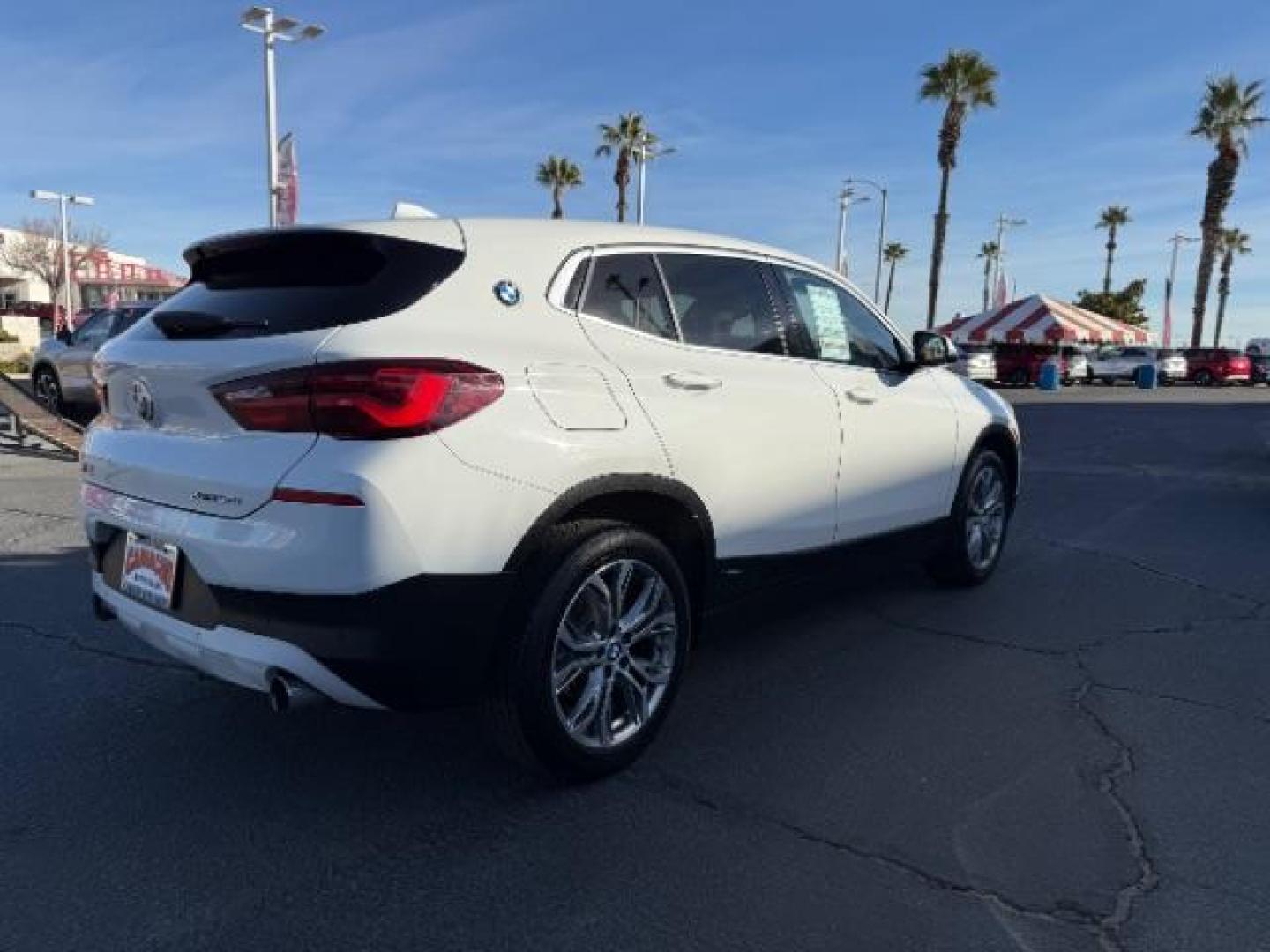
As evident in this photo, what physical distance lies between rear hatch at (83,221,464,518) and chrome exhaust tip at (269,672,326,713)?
1.50 ft

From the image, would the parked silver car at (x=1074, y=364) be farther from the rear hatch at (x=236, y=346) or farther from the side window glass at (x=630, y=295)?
the rear hatch at (x=236, y=346)

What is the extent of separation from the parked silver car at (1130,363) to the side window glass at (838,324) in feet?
126

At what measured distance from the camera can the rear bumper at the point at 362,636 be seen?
8.38 feet

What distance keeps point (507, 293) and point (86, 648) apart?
8.99 feet

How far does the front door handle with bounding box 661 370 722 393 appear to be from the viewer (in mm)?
3273

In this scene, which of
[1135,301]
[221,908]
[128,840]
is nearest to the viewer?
[221,908]

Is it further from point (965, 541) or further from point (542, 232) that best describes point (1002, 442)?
point (542, 232)

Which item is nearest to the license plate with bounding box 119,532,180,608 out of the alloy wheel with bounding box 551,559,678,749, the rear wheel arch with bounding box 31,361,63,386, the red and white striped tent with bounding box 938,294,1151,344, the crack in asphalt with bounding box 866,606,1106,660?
the alloy wheel with bounding box 551,559,678,749

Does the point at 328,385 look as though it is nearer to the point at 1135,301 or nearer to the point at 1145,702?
the point at 1145,702

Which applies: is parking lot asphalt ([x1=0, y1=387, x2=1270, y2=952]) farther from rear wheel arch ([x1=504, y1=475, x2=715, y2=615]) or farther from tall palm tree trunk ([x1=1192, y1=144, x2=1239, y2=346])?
tall palm tree trunk ([x1=1192, y1=144, x2=1239, y2=346])

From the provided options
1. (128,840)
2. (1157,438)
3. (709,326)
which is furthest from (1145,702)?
(1157,438)

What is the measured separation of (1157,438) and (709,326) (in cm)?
1379

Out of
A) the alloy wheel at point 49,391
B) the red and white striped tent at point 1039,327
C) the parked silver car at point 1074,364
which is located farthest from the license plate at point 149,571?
the parked silver car at point 1074,364

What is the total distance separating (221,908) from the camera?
2.45 m
